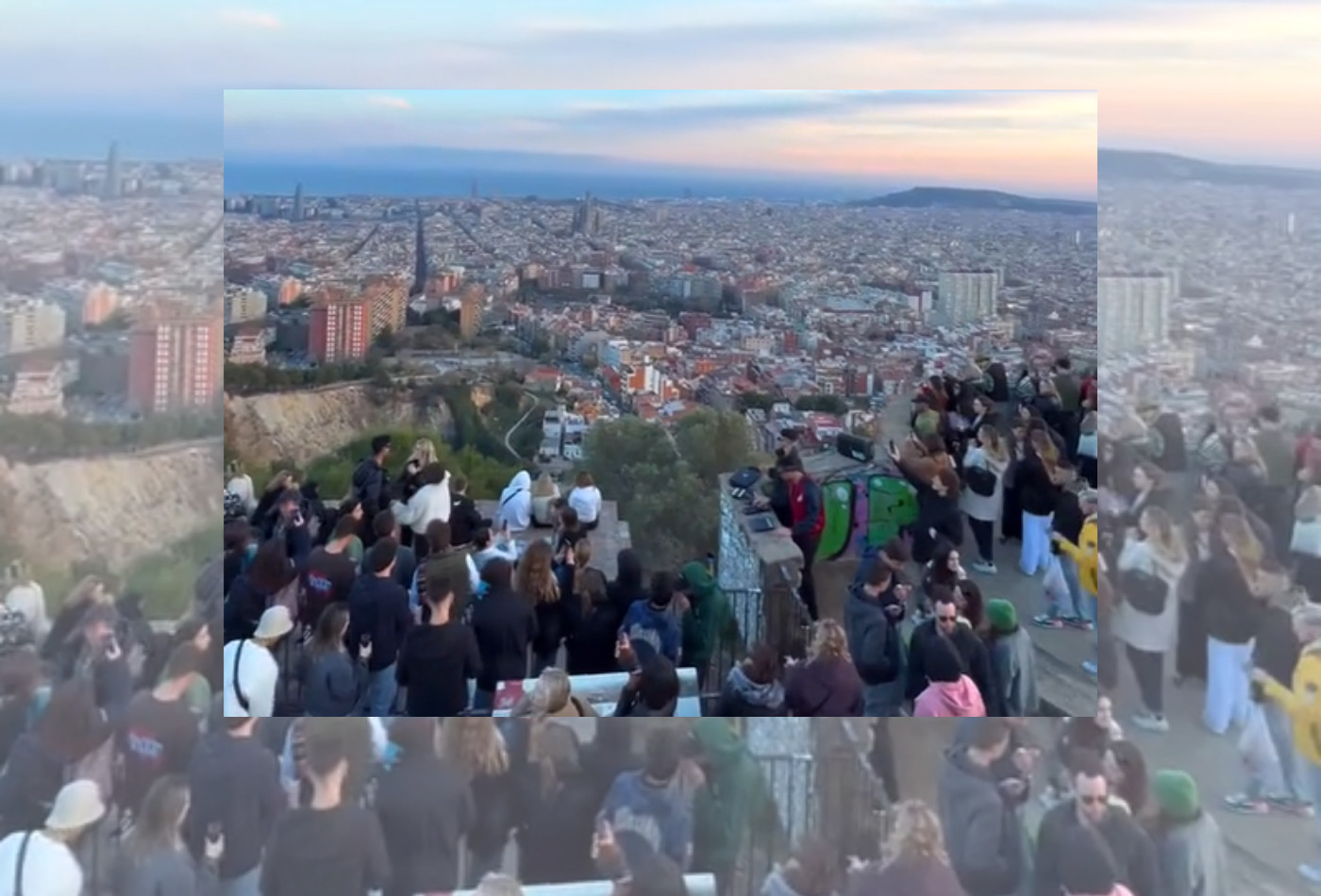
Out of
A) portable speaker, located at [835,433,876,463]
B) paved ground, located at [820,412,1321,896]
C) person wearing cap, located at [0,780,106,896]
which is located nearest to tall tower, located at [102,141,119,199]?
person wearing cap, located at [0,780,106,896]

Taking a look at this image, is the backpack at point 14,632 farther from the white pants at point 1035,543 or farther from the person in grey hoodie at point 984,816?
the white pants at point 1035,543

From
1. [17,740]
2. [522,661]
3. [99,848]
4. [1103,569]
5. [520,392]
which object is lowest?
[99,848]

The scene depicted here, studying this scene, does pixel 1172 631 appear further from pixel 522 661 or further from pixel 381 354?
pixel 381 354

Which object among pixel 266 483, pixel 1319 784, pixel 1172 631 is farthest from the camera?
pixel 266 483

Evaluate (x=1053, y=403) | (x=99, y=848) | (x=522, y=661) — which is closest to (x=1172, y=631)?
(x=1053, y=403)

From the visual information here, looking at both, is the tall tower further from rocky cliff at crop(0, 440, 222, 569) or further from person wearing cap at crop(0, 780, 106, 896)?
person wearing cap at crop(0, 780, 106, 896)

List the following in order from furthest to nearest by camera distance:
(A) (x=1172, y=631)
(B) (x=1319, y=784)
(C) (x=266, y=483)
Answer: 1. (C) (x=266, y=483)
2. (A) (x=1172, y=631)
3. (B) (x=1319, y=784)

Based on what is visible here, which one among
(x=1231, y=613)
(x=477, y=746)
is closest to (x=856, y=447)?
(x=1231, y=613)
